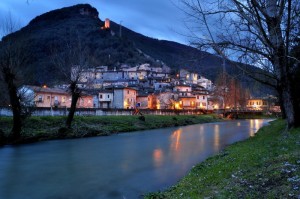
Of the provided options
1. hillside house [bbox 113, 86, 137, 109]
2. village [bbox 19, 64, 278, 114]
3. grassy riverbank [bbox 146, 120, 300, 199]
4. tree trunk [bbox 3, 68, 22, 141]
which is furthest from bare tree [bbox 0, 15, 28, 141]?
hillside house [bbox 113, 86, 137, 109]

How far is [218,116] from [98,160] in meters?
86.3

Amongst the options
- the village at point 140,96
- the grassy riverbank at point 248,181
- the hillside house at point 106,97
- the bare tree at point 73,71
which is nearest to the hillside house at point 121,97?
the village at point 140,96

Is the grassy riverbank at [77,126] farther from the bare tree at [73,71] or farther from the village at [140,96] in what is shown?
the village at [140,96]

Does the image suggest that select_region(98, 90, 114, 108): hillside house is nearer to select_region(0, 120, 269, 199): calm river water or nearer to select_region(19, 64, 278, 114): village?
select_region(19, 64, 278, 114): village

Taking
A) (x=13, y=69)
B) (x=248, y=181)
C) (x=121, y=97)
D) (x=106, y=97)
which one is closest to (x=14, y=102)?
(x=13, y=69)

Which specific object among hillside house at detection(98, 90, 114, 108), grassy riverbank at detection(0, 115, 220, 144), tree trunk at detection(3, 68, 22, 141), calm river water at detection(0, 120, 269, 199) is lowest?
calm river water at detection(0, 120, 269, 199)

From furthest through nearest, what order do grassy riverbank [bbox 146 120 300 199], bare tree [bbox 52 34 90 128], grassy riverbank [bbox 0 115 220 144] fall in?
bare tree [bbox 52 34 90 128] < grassy riverbank [bbox 0 115 220 144] < grassy riverbank [bbox 146 120 300 199]

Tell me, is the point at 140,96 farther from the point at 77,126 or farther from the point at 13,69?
the point at 13,69

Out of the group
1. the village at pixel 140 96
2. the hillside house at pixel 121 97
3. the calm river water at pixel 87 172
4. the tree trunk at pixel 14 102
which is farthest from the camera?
the hillside house at pixel 121 97

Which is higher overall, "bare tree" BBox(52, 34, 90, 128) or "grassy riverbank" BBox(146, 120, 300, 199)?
"bare tree" BBox(52, 34, 90, 128)

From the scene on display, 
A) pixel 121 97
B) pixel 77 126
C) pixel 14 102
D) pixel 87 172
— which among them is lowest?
pixel 87 172

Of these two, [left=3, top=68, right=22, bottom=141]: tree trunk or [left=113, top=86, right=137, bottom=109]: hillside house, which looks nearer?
[left=3, top=68, right=22, bottom=141]: tree trunk

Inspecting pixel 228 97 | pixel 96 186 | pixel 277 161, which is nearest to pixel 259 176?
pixel 277 161

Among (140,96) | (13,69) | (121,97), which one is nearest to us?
(13,69)
